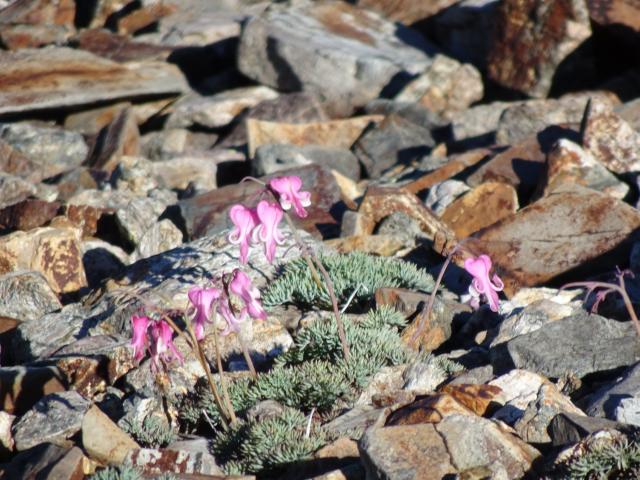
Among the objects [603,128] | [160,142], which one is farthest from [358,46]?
[603,128]

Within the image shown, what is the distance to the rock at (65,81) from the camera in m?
17.6

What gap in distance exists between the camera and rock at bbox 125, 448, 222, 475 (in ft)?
16.4

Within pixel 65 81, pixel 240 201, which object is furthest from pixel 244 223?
pixel 65 81

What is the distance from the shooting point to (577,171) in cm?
1005

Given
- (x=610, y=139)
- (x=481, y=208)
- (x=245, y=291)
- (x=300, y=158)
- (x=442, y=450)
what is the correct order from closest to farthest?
(x=442, y=450) → (x=245, y=291) → (x=481, y=208) → (x=610, y=139) → (x=300, y=158)

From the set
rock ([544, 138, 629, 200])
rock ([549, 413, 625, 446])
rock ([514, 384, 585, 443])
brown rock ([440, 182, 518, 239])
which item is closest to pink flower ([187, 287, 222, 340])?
rock ([514, 384, 585, 443])

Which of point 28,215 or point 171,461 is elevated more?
point 171,461

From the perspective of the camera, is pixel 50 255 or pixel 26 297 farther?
pixel 50 255

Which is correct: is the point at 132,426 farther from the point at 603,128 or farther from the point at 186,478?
the point at 603,128

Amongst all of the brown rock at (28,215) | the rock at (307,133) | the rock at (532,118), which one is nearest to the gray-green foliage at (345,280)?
the brown rock at (28,215)

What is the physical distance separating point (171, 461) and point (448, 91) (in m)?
12.6

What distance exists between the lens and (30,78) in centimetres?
1777

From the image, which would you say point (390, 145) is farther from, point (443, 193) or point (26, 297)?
point (26, 297)

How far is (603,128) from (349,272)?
4.67 metres
